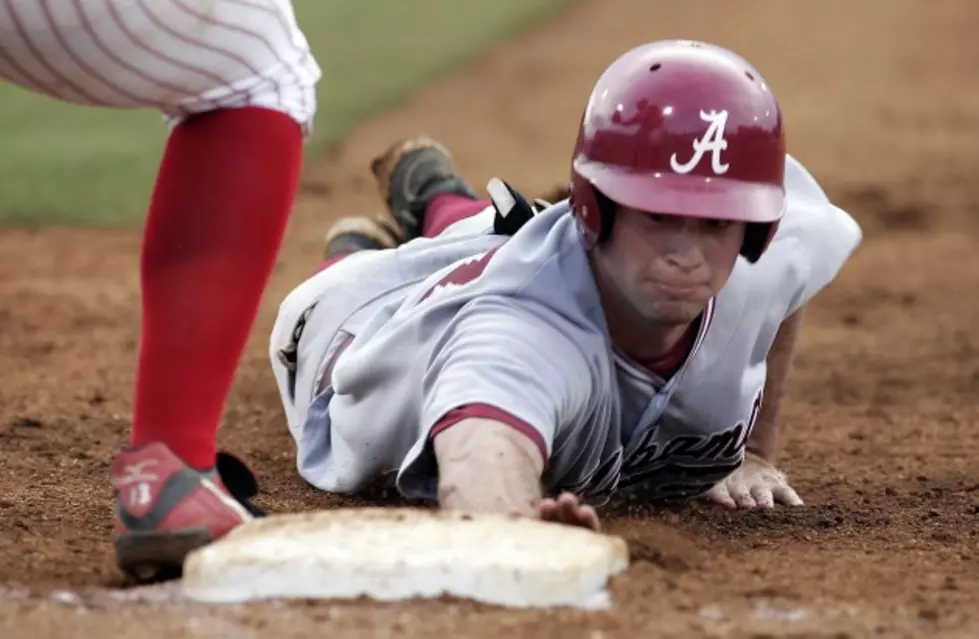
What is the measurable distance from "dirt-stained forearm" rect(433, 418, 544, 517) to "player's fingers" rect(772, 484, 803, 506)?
1000mm

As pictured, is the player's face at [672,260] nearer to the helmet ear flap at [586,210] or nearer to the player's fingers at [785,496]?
the helmet ear flap at [586,210]

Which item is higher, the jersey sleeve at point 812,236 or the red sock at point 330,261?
the jersey sleeve at point 812,236

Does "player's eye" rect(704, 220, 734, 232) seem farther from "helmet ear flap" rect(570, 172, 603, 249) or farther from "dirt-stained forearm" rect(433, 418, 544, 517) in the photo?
"dirt-stained forearm" rect(433, 418, 544, 517)

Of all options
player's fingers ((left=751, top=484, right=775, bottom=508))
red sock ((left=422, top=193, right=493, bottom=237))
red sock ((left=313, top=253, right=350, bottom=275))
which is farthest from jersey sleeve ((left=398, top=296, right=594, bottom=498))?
red sock ((left=422, top=193, right=493, bottom=237))

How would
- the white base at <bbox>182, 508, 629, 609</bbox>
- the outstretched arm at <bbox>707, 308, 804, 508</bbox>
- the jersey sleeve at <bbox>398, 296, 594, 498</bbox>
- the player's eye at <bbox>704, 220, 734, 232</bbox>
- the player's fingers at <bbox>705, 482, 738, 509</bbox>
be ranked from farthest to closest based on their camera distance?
the outstretched arm at <bbox>707, 308, 804, 508</bbox> → the player's fingers at <bbox>705, 482, 738, 509</bbox> → the player's eye at <bbox>704, 220, 734, 232</bbox> → the jersey sleeve at <bbox>398, 296, 594, 498</bbox> → the white base at <bbox>182, 508, 629, 609</bbox>

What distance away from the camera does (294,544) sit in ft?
7.63

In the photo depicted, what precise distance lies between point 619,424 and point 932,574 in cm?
61

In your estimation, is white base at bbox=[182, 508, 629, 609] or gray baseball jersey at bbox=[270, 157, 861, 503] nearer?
white base at bbox=[182, 508, 629, 609]

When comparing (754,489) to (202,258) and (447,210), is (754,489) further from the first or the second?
(202,258)

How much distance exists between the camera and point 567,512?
2420mm

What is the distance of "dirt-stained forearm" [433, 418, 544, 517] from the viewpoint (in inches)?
97.5

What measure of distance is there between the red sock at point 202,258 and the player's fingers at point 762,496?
51.2 inches

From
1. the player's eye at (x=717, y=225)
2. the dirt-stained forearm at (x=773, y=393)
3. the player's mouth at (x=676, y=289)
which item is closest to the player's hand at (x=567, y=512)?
the player's mouth at (x=676, y=289)

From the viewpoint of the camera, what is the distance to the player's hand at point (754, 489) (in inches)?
132
